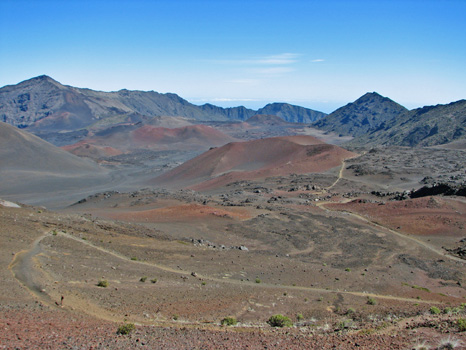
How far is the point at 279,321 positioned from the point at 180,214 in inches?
792

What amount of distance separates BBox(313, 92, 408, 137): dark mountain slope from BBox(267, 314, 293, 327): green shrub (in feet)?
532

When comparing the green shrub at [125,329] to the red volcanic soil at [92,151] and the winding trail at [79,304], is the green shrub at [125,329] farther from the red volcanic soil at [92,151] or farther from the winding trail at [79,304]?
the red volcanic soil at [92,151]

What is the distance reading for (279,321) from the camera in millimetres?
12047

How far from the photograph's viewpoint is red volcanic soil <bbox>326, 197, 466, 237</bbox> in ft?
100

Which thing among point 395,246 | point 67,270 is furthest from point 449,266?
point 67,270

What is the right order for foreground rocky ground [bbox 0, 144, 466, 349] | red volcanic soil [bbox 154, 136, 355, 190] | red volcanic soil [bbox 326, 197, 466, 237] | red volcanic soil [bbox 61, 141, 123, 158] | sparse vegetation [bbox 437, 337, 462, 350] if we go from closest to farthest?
1. sparse vegetation [bbox 437, 337, 462, 350]
2. foreground rocky ground [bbox 0, 144, 466, 349]
3. red volcanic soil [bbox 326, 197, 466, 237]
4. red volcanic soil [bbox 154, 136, 355, 190]
5. red volcanic soil [bbox 61, 141, 123, 158]

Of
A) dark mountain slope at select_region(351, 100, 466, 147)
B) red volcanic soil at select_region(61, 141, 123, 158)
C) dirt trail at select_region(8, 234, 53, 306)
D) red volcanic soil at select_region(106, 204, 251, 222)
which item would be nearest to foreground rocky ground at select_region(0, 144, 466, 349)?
dirt trail at select_region(8, 234, 53, 306)

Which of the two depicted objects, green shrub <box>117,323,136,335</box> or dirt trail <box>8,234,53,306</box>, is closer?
green shrub <box>117,323,136,335</box>

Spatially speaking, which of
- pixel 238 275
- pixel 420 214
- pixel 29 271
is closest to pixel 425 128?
pixel 420 214

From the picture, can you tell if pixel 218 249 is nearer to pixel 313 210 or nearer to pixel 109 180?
pixel 313 210

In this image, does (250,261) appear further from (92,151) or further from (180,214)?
(92,151)

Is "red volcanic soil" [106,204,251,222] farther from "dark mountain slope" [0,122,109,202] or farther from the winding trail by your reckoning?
"dark mountain slope" [0,122,109,202]

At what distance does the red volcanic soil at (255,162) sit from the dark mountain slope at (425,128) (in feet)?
149

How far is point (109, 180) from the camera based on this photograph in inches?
2933
